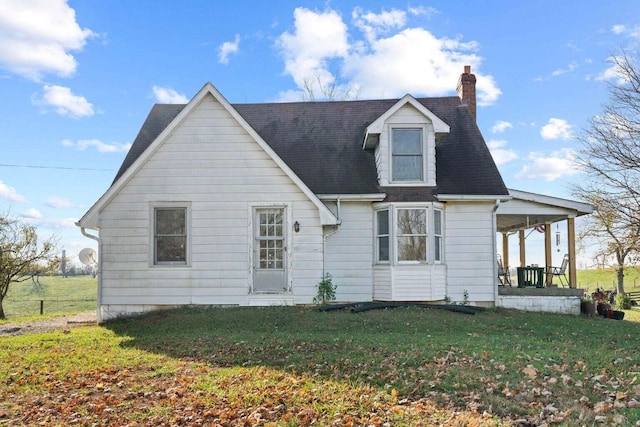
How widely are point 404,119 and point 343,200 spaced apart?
9.70 ft

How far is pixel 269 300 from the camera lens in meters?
13.8

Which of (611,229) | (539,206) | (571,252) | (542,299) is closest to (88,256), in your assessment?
(542,299)

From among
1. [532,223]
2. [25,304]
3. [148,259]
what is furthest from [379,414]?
[25,304]

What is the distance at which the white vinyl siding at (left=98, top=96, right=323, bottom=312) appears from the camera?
13.8 meters

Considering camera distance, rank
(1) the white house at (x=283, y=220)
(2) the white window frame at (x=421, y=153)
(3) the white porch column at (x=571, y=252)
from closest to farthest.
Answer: (1) the white house at (x=283, y=220)
(2) the white window frame at (x=421, y=153)
(3) the white porch column at (x=571, y=252)

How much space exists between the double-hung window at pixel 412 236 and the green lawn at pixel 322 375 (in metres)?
3.41

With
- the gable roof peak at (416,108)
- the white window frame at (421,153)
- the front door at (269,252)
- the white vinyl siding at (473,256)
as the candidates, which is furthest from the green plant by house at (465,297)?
the front door at (269,252)

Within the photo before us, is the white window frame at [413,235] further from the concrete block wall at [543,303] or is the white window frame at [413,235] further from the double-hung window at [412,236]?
the concrete block wall at [543,303]

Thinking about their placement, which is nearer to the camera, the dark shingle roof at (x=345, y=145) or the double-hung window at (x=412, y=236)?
the double-hung window at (x=412, y=236)

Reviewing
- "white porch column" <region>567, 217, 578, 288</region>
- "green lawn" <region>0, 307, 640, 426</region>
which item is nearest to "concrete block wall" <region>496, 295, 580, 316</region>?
→ "white porch column" <region>567, 217, 578, 288</region>

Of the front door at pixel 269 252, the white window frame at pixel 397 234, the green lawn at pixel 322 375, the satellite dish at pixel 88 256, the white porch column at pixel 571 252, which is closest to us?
the green lawn at pixel 322 375

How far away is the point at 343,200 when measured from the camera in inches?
582

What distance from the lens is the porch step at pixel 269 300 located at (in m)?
13.8

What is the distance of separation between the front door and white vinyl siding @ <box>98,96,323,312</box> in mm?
362
